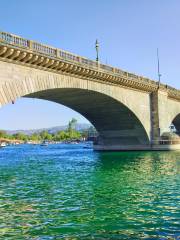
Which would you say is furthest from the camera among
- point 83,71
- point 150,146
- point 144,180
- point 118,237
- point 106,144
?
point 106,144

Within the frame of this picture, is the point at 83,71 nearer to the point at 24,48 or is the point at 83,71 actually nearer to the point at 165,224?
the point at 24,48

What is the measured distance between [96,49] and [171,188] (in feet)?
86.1

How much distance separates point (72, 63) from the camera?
31.4m

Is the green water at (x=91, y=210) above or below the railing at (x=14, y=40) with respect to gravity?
below

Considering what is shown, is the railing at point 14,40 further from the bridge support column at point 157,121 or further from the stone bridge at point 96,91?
the bridge support column at point 157,121

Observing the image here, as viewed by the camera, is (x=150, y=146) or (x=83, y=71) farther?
(x=150, y=146)

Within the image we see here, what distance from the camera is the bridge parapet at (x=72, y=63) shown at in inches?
996

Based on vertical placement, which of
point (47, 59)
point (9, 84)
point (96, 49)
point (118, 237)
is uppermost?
point (96, 49)

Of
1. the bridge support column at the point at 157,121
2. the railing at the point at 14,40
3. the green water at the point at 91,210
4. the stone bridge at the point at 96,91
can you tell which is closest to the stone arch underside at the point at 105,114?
the stone bridge at the point at 96,91

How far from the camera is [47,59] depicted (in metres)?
28.1

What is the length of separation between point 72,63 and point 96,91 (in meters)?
6.25

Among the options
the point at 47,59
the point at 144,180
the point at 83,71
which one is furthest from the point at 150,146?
the point at 144,180

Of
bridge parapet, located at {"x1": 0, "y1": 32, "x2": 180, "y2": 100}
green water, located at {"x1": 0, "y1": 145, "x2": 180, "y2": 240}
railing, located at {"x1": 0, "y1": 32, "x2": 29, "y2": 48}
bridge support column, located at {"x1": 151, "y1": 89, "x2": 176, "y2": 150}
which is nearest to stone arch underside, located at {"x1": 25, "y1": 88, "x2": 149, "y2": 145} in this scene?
bridge support column, located at {"x1": 151, "y1": 89, "x2": 176, "y2": 150}

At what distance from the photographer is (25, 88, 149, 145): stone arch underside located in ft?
125
